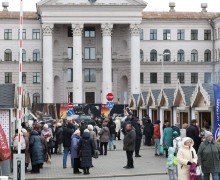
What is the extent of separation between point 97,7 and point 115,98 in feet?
42.5

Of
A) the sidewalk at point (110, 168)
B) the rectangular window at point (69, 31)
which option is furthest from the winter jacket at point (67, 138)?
the rectangular window at point (69, 31)

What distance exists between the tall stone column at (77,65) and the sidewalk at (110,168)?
53.8 meters

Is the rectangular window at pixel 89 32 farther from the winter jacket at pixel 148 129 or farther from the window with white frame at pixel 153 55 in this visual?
the winter jacket at pixel 148 129

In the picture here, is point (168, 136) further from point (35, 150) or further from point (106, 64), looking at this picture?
point (106, 64)

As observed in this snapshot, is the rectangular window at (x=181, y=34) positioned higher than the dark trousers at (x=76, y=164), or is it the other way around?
the rectangular window at (x=181, y=34)

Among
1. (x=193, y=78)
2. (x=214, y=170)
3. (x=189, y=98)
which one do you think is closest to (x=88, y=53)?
(x=193, y=78)

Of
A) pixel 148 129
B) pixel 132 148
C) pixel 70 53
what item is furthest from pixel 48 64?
pixel 132 148

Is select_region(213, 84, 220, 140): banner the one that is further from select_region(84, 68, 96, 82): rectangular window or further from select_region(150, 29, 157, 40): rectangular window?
select_region(150, 29, 157, 40): rectangular window

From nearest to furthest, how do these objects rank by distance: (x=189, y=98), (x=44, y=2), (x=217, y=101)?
1. (x=217, y=101)
2. (x=189, y=98)
3. (x=44, y=2)

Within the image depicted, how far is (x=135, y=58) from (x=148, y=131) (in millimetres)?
50625

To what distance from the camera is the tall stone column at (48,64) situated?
8825 centimetres

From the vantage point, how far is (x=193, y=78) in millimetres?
97688

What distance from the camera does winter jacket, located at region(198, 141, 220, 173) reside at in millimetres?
18172

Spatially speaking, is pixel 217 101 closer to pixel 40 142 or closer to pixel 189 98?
pixel 40 142
